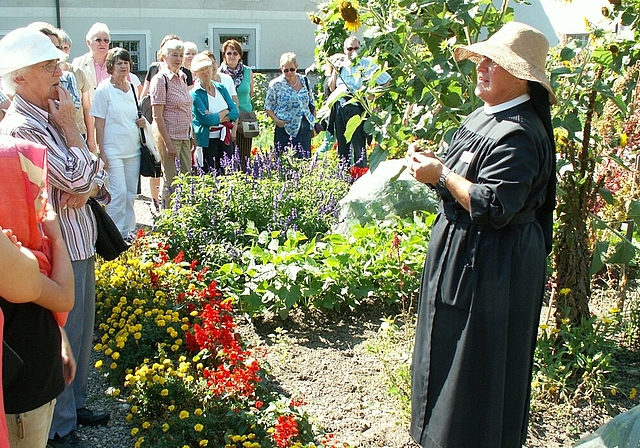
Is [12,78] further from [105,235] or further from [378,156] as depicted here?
[378,156]

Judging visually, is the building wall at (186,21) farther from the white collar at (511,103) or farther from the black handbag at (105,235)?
the white collar at (511,103)

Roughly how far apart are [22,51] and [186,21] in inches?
681

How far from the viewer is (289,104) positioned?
27.4 ft

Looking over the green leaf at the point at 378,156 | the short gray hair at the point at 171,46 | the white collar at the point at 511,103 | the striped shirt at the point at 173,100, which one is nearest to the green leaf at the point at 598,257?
the green leaf at the point at 378,156

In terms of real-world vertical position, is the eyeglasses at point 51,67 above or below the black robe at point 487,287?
above

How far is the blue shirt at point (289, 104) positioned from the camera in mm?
8344

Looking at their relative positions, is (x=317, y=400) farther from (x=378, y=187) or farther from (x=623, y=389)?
(x=378, y=187)

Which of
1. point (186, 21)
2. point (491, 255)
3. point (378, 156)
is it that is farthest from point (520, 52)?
point (186, 21)

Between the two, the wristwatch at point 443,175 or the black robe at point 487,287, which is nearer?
the black robe at point 487,287

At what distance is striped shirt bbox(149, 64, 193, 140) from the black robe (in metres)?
4.25

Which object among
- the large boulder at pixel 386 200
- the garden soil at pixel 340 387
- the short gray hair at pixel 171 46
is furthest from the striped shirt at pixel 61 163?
the short gray hair at pixel 171 46

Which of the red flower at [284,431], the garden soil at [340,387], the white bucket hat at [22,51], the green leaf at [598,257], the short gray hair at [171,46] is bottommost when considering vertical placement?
the garden soil at [340,387]

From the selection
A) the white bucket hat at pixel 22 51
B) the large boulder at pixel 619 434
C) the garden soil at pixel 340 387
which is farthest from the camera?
the garden soil at pixel 340 387

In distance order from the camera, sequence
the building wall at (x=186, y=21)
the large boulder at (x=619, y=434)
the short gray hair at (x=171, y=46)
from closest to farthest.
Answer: the large boulder at (x=619, y=434) → the short gray hair at (x=171, y=46) → the building wall at (x=186, y=21)
